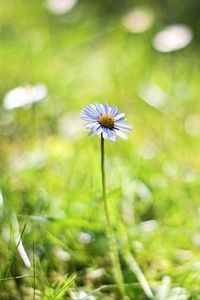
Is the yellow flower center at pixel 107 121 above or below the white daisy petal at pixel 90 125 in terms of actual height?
above

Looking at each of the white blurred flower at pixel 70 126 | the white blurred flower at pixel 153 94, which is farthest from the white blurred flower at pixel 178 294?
the white blurred flower at pixel 153 94

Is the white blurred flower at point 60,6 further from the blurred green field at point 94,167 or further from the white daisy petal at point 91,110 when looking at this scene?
the white daisy petal at point 91,110

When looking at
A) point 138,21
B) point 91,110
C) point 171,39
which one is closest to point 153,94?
point 171,39

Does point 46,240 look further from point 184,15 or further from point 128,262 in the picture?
point 184,15

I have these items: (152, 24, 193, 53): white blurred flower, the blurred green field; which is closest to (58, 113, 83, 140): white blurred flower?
the blurred green field

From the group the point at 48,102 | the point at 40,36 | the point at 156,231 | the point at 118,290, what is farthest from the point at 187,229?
the point at 40,36

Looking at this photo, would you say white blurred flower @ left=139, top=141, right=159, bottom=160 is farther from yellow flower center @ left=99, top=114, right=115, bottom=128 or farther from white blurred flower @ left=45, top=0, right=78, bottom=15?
white blurred flower @ left=45, top=0, right=78, bottom=15
